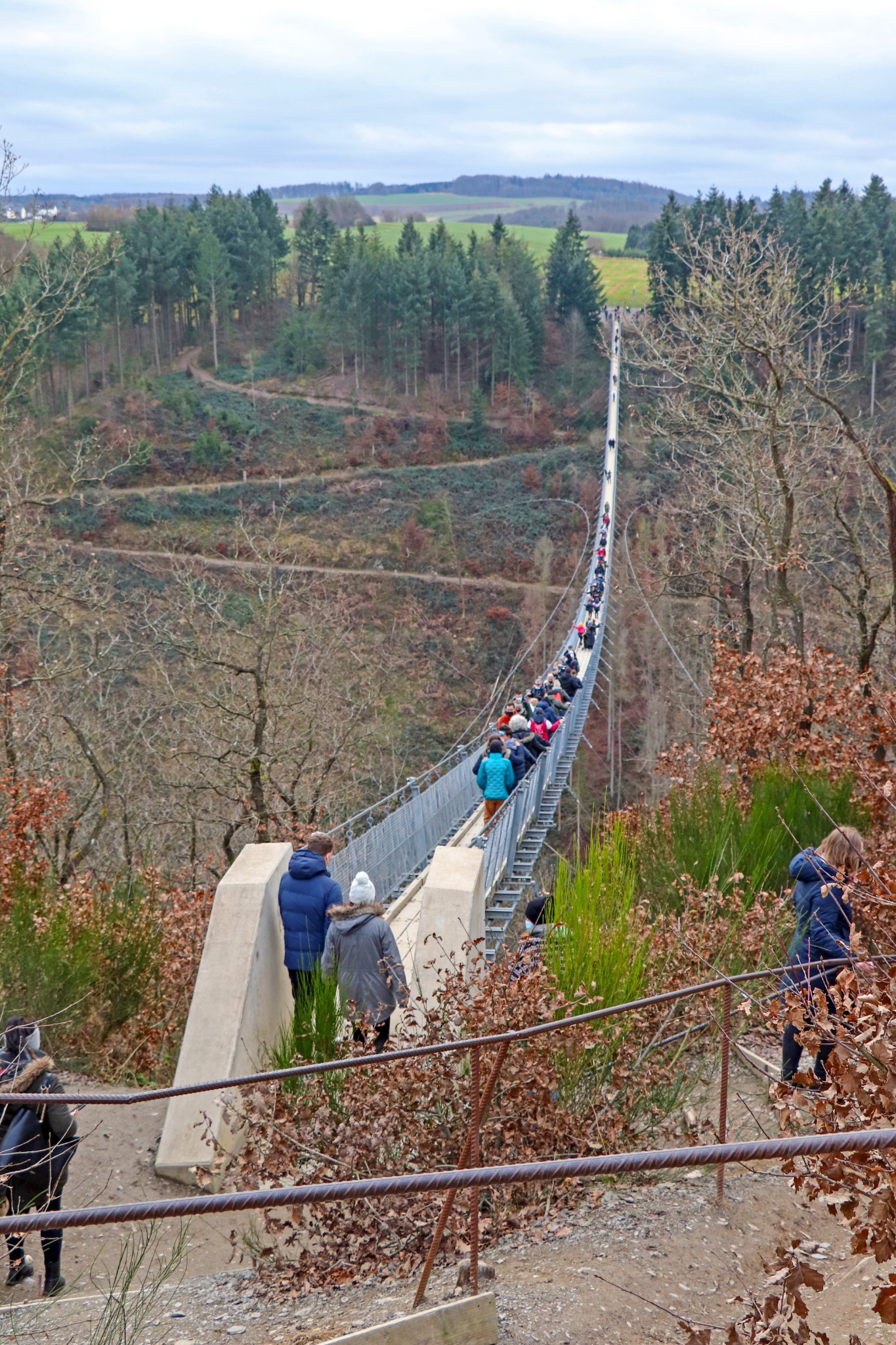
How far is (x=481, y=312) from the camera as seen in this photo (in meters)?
73.6

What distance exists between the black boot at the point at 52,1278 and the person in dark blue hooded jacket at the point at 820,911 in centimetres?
260

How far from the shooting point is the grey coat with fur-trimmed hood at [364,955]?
4.91 metres

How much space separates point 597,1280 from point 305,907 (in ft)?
8.50

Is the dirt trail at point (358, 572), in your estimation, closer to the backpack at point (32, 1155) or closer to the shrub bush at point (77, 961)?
the shrub bush at point (77, 961)

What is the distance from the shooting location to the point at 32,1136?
4043 millimetres

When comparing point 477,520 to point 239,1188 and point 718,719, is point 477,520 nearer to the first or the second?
point 718,719

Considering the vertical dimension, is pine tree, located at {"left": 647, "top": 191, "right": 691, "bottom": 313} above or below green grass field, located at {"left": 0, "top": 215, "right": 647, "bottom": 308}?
below

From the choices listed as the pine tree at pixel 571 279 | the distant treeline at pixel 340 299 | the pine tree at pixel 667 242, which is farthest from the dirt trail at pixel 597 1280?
the pine tree at pixel 571 279

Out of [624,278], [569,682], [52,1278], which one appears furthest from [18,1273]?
[624,278]

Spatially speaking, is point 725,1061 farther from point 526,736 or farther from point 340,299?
point 340,299

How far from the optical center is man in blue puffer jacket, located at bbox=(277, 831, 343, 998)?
555 centimetres

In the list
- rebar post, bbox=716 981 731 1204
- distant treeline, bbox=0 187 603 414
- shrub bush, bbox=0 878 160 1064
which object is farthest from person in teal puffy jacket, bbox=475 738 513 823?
distant treeline, bbox=0 187 603 414

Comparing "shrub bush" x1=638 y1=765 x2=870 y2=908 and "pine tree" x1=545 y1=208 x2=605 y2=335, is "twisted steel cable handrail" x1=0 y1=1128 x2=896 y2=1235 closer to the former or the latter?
"shrub bush" x1=638 y1=765 x2=870 y2=908

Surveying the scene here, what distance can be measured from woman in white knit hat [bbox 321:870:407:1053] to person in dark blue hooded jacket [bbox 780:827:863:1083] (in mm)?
1542
